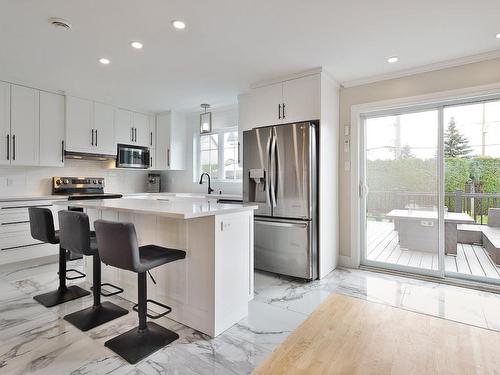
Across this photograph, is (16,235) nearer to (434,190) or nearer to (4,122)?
(4,122)

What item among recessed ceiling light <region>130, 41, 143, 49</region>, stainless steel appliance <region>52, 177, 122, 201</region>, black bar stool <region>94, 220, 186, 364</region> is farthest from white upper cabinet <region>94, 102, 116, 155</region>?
black bar stool <region>94, 220, 186, 364</region>

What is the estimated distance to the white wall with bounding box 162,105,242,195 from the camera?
497cm

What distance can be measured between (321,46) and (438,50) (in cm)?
117

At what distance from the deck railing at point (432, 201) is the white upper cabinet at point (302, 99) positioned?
53.8 inches

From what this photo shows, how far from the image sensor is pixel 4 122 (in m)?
3.76

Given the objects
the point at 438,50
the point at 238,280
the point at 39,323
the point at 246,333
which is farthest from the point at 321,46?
the point at 39,323

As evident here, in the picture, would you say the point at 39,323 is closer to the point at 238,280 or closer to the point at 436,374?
the point at 238,280

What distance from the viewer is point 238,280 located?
2.34m

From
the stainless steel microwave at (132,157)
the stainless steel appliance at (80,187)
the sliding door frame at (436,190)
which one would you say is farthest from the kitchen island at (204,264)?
the stainless steel microwave at (132,157)

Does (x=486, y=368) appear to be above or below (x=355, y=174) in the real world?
below

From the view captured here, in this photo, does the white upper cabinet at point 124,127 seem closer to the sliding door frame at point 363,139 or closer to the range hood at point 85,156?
the range hood at point 85,156

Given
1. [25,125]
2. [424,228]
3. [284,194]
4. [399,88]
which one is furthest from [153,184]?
[424,228]

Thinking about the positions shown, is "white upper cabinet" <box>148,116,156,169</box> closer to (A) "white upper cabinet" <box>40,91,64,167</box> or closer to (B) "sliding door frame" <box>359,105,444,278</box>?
(A) "white upper cabinet" <box>40,91,64,167</box>

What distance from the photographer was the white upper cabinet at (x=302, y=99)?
332cm
